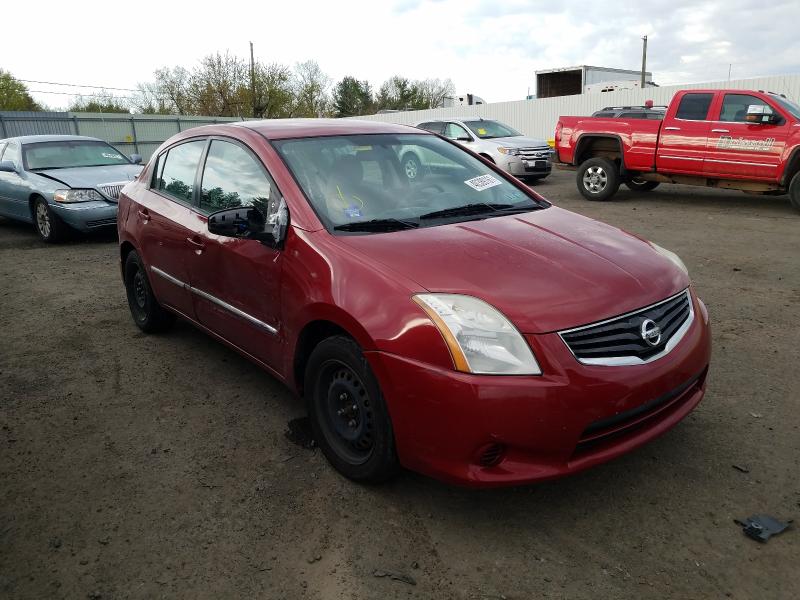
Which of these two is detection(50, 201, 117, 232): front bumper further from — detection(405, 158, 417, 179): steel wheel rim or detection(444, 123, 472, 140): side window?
detection(444, 123, 472, 140): side window

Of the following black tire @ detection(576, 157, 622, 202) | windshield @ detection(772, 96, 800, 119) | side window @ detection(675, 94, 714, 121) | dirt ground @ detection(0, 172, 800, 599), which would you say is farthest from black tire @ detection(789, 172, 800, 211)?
dirt ground @ detection(0, 172, 800, 599)

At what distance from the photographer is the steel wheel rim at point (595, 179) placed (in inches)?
476

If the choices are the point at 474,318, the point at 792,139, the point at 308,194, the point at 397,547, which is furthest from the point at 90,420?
the point at 792,139

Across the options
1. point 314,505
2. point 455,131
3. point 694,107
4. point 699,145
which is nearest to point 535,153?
point 455,131

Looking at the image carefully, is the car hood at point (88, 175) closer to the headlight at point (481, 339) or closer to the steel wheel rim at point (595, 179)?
the headlight at point (481, 339)

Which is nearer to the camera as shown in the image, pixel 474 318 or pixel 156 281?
pixel 474 318

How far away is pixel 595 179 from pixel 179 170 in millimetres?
9546

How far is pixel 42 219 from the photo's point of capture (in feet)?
30.5

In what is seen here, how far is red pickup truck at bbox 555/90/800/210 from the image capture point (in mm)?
10086

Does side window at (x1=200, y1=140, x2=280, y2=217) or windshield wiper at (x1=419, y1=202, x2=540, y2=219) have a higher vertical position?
side window at (x1=200, y1=140, x2=280, y2=217)

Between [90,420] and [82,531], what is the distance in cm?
114

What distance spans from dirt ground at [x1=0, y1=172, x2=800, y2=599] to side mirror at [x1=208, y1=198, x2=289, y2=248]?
3.58 feet

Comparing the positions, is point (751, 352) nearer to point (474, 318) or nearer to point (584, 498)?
point (584, 498)

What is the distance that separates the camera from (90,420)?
3.70 m
